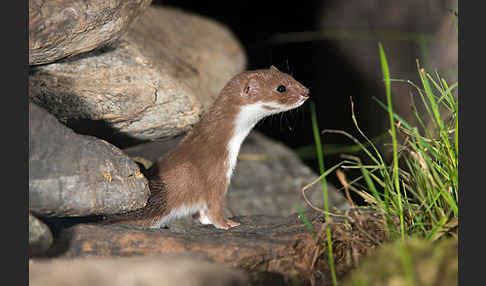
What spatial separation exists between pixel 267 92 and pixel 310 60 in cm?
576

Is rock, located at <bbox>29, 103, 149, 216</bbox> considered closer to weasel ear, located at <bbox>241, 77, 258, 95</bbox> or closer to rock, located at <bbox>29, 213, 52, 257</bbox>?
rock, located at <bbox>29, 213, 52, 257</bbox>

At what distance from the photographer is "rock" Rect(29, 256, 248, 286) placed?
7.37 ft

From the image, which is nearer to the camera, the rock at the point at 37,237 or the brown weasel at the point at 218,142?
the rock at the point at 37,237

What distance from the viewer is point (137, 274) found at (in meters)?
2.26

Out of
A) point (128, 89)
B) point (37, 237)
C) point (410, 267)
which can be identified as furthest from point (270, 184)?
point (410, 267)

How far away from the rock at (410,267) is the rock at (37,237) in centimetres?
150

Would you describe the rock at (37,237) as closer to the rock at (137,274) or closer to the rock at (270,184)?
the rock at (137,274)

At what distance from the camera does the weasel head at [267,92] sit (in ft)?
14.1

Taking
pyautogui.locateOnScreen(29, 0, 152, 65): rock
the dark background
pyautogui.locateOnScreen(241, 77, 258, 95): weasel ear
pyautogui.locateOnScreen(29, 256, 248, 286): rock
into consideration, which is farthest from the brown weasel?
the dark background

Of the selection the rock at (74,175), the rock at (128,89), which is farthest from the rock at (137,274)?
the rock at (128,89)

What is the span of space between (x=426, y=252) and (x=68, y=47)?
232 cm

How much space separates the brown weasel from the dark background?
4420 millimetres

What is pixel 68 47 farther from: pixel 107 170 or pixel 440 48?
pixel 440 48

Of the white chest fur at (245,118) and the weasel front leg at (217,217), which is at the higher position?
the white chest fur at (245,118)
